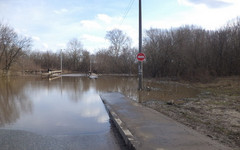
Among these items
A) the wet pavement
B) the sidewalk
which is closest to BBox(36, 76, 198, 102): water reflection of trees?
the wet pavement

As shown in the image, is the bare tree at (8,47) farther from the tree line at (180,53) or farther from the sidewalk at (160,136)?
the sidewalk at (160,136)

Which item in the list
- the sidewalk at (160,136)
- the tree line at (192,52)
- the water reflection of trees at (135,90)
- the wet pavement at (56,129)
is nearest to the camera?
the sidewalk at (160,136)

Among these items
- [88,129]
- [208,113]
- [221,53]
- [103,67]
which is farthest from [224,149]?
[103,67]

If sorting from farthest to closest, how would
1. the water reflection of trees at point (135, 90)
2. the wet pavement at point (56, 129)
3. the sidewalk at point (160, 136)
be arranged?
the water reflection of trees at point (135, 90)
the wet pavement at point (56, 129)
the sidewalk at point (160, 136)

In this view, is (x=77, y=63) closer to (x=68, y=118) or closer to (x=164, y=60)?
(x=164, y=60)

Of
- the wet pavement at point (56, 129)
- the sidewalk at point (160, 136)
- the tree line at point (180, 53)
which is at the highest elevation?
the tree line at point (180, 53)

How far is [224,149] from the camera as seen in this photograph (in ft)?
13.6

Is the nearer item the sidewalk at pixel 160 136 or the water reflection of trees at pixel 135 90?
the sidewalk at pixel 160 136

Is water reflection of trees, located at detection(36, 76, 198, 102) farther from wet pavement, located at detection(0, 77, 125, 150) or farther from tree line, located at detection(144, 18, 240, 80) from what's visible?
tree line, located at detection(144, 18, 240, 80)

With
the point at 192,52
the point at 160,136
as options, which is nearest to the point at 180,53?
the point at 192,52

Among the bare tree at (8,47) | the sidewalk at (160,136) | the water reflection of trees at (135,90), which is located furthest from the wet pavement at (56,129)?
the bare tree at (8,47)

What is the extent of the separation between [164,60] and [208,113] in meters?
28.4

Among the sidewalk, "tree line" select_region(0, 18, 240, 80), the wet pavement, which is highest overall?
"tree line" select_region(0, 18, 240, 80)

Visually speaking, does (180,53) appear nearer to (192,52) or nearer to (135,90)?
(192,52)
